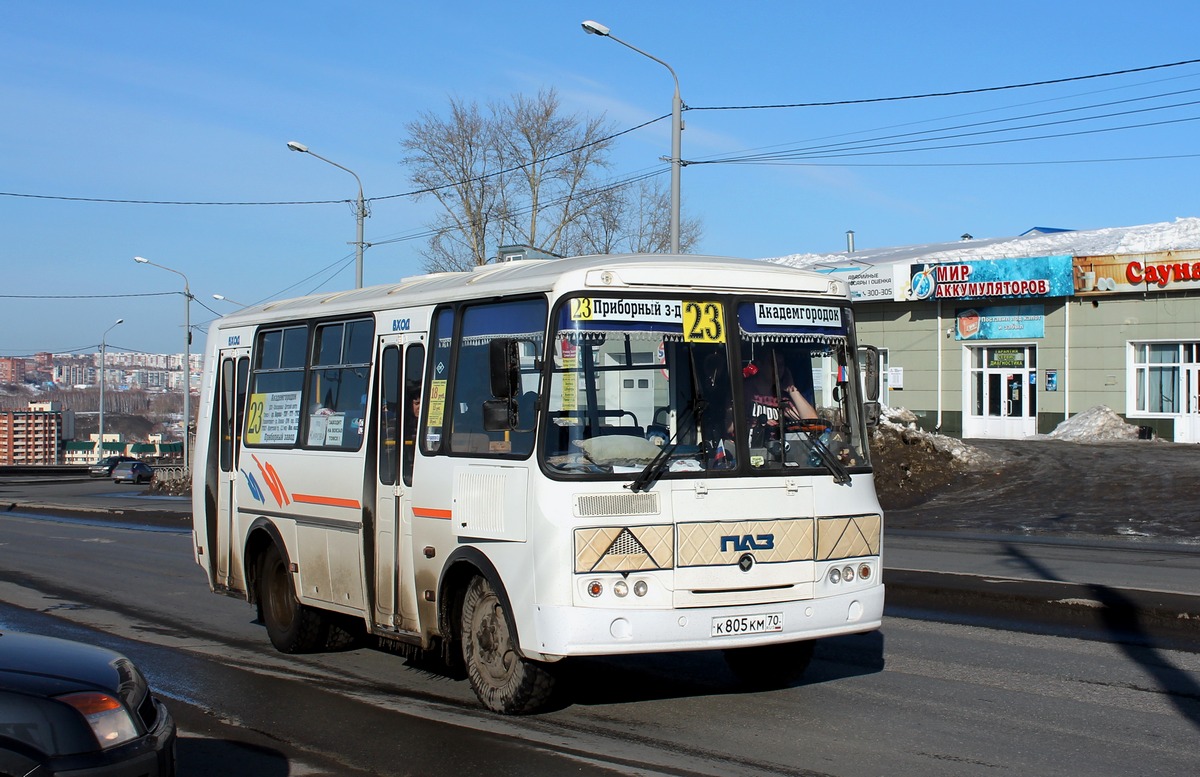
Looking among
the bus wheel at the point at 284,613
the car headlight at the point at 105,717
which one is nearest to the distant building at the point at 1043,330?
the bus wheel at the point at 284,613

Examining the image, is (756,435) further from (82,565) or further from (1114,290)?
(1114,290)

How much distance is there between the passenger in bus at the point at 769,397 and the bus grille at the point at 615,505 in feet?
2.62

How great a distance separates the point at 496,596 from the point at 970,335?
36.6 m

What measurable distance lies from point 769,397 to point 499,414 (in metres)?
1.65

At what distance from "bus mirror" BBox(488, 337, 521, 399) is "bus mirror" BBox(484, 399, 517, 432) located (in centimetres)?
5

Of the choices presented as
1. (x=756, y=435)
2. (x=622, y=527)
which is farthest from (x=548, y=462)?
(x=756, y=435)

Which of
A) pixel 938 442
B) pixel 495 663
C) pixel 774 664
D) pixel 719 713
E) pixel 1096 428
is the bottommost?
pixel 719 713

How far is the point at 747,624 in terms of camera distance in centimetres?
722

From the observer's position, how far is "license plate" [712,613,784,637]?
715 centimetres

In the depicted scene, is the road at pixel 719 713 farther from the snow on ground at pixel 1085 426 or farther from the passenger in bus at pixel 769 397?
the snow on ground at pixel 1085 426

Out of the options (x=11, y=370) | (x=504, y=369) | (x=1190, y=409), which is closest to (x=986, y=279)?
(x=1190, y=409)

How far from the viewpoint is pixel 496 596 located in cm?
757

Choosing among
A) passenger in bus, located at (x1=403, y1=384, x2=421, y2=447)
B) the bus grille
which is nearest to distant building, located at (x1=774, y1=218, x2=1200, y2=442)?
passenger in bus, located at (x1=403, y1=384, x2=421, y2=447)

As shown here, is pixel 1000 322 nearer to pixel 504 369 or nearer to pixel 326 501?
pixel 326 501
